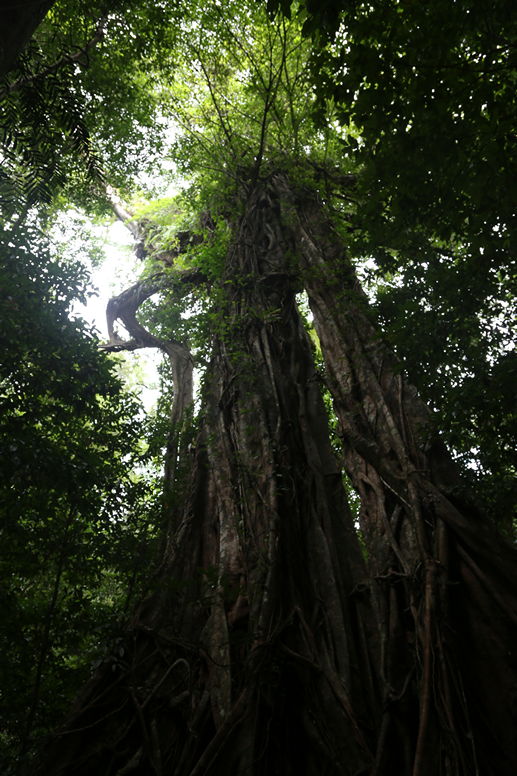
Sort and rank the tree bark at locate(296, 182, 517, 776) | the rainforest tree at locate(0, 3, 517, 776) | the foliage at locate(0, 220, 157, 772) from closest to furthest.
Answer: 1. the tree bark at locate(296, 182, 517, 776)
2. the rainforest tree at locate(0, 3, 517, 776)
3. the foliage at locate(0, 220, 157, 772)

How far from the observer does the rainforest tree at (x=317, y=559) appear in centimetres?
226

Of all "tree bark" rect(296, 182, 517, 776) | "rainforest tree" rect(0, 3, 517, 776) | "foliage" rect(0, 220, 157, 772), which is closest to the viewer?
"tree bark" rect(296, 182, 517, 776)

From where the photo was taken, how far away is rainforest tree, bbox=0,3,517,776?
2.26 metres

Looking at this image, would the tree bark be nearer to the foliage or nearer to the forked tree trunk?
the forked tree trunk

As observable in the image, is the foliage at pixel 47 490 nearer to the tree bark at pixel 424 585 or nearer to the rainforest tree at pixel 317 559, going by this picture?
the rainforest tree at pixel 317 559

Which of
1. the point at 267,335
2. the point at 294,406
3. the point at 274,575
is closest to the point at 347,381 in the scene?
the point at 294,406

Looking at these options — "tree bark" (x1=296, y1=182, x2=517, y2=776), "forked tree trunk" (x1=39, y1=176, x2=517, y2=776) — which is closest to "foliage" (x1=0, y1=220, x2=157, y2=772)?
"forked tree trunk" (x1=39, y1=176, x2=517, y2=776)

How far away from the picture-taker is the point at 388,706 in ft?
7.72

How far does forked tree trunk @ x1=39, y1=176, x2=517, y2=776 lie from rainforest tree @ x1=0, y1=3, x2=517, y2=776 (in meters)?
0.01

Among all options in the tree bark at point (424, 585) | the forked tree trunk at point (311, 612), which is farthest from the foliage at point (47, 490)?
the tree bark at point (424, 585)

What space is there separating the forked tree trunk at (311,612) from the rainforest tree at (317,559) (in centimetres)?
1

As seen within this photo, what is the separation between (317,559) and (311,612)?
1.25 ft

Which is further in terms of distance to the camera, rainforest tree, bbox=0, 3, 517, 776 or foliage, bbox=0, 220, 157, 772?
foliage, bbox=0, 220, 157, 772

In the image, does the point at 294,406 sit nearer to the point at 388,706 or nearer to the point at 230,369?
the point at 230,369
